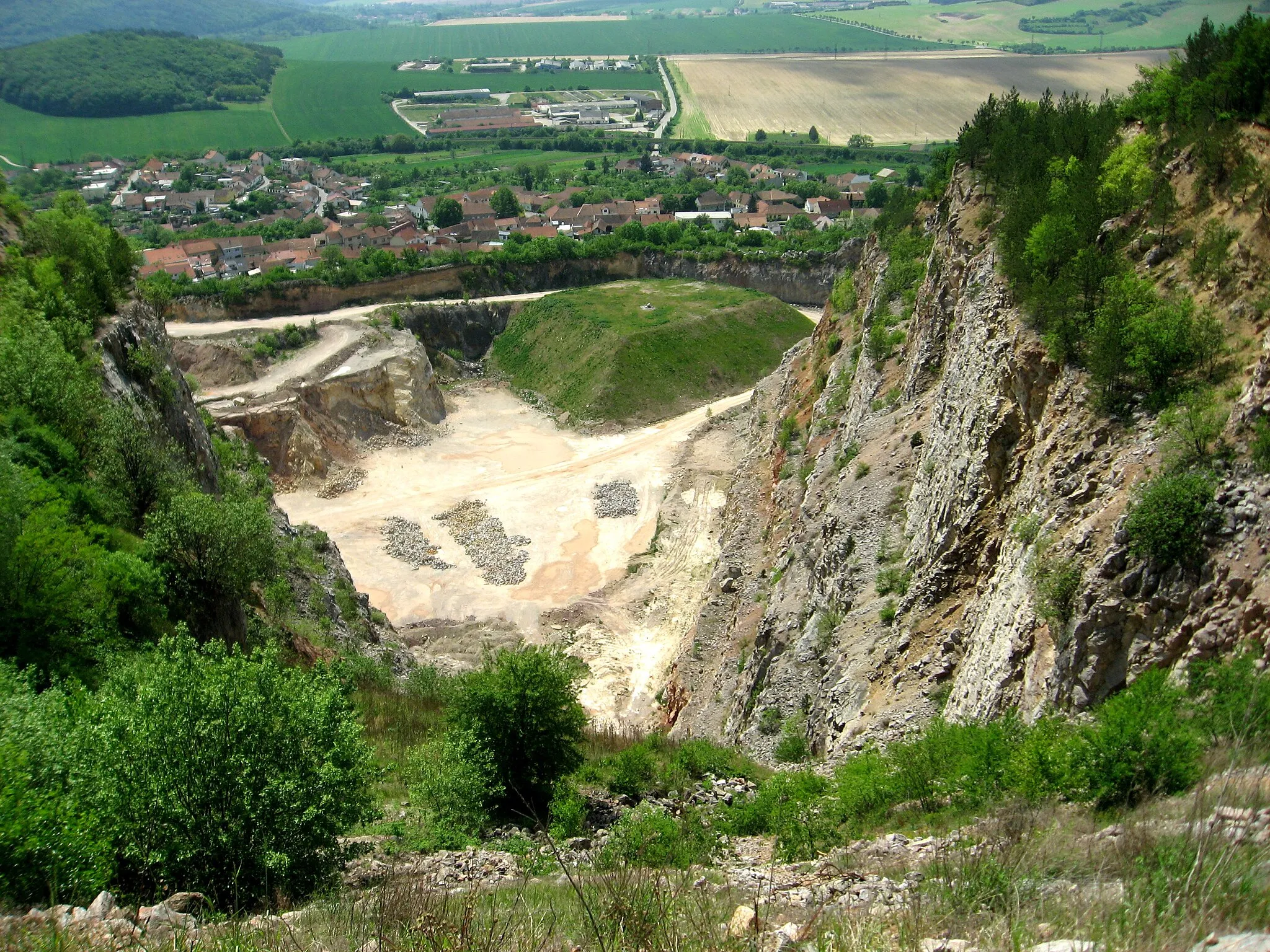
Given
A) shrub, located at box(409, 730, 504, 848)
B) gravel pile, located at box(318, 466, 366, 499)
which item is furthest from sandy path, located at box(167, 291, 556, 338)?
shrub, located at box(409, 730, 504, 848)

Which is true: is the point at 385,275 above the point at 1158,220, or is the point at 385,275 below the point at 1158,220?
below

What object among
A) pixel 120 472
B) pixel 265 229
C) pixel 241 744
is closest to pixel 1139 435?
pixel 241 744

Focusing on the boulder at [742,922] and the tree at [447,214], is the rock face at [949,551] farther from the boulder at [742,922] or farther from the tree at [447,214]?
the tree at [447,214]

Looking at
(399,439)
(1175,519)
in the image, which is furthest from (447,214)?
(1175,519)

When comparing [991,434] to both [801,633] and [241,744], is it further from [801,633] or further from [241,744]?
[241,744]

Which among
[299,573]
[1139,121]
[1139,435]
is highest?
[1139,121]

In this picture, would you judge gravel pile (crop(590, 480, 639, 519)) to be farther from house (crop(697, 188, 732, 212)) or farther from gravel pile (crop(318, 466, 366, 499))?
house (crop(697, 188, 732, 212))
